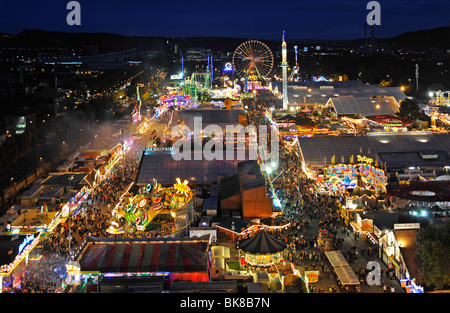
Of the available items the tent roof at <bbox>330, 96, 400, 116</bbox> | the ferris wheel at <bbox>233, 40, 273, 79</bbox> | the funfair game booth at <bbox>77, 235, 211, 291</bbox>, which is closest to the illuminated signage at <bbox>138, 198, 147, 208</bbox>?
the funfair game booth at <bbox>77, 235, 211, 291</bbox>

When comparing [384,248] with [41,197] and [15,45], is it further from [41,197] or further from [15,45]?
[15,45]

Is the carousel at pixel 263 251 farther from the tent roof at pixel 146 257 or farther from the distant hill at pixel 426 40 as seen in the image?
the distant hill at pixel 426 40

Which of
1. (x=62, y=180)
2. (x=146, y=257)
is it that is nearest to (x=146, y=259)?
(x=146, y=257)

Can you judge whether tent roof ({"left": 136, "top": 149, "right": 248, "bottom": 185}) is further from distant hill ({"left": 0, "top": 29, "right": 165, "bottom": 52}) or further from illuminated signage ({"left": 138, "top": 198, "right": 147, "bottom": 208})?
distant hill ({"left": 0, "top": 29, "right": 165, "bottom": 52})

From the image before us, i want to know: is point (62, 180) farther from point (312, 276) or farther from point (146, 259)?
point (312, 276)

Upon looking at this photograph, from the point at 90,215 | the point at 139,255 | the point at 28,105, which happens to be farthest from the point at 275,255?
the point at 28,105

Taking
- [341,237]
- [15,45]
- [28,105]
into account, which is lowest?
[341,237]

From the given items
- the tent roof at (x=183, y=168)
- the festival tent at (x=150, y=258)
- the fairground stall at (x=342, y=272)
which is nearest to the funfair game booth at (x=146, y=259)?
the festival tent at (x=150, y=258)
